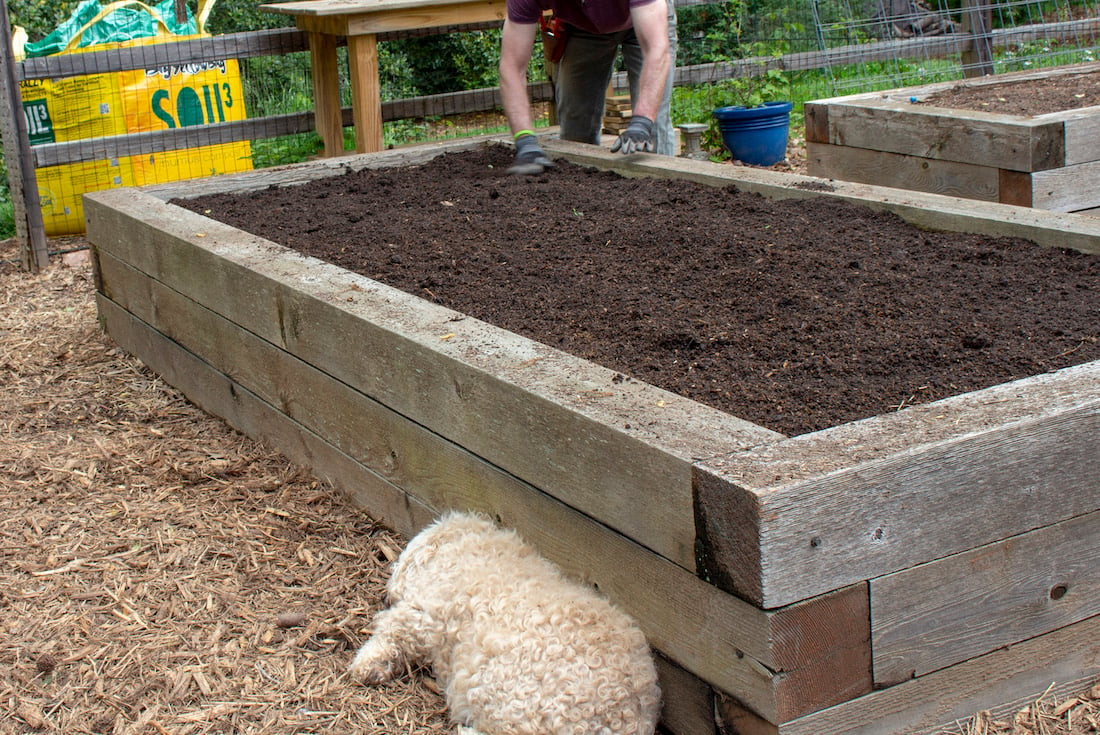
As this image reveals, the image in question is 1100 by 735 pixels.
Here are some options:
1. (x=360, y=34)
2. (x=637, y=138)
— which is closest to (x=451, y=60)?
(x=360, y=34)

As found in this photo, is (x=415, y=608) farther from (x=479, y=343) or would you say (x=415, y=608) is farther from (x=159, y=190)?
(x=159, y=190)

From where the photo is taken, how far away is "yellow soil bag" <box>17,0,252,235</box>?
7062 mm

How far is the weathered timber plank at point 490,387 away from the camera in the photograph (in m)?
2.09

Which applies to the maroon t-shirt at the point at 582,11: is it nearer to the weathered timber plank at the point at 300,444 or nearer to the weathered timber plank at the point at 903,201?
the weathered timber plank at the point at 903,201

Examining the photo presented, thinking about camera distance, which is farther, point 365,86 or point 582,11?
point 365,86

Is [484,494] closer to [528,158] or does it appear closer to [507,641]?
[507,641]

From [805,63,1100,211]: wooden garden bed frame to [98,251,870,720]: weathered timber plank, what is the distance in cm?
311

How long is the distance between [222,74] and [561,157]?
3.13 m

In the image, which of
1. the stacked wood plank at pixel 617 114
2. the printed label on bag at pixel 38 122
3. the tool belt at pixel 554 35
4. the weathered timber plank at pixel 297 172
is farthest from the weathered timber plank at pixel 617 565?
the stacked wood plank at pixel 617 114

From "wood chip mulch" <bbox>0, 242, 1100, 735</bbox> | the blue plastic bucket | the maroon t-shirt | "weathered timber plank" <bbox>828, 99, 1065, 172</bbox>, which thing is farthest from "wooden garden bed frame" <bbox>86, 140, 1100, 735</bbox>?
the blue plastic bucket

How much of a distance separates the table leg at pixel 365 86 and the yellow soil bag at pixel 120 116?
106 cm

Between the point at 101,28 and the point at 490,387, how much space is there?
5710 mm

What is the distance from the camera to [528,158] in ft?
17.0

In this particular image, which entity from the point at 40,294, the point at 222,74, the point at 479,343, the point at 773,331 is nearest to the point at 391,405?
the point at 479,343
